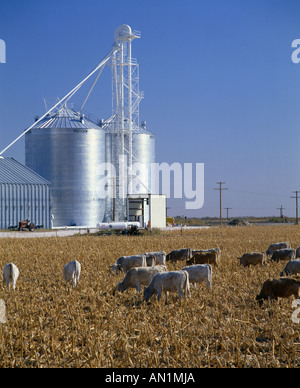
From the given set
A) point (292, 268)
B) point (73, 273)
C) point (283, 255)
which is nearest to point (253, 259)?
point (283, 255)

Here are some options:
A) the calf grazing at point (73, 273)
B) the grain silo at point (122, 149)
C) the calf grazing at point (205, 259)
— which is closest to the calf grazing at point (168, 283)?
the calf grazing at point (73, 273)

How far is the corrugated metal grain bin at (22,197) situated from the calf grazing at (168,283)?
152ft

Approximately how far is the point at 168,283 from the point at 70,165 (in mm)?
50637

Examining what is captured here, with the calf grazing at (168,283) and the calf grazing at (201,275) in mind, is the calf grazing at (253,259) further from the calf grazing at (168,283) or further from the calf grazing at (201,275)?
the calf grazing at (168,283)

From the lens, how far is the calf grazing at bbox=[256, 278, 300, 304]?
11.6m

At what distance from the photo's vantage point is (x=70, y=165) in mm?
61281

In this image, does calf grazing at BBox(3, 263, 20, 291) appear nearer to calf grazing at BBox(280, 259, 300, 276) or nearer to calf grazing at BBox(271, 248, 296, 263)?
calf grazing at BBox(280, 259, 300, 276)

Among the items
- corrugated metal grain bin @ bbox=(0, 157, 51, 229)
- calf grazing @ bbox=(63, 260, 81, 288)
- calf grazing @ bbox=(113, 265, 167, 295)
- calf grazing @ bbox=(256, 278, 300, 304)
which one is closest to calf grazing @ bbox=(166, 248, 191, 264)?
calf grazing @ bbox=(63, 260, 81, 288)

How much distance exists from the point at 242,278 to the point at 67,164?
4832 centimetres

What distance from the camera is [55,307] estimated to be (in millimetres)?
11320

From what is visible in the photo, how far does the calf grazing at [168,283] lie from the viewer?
1176 cm

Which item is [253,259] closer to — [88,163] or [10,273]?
[10,273]

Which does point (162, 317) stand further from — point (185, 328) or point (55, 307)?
point (55, 307)
